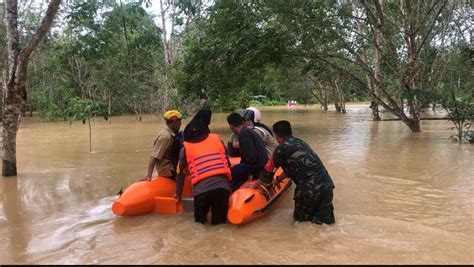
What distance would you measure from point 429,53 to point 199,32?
1114cm

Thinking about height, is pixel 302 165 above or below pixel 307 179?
above

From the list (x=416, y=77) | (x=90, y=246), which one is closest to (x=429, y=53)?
(x=416, y=77)

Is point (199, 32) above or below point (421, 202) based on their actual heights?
above

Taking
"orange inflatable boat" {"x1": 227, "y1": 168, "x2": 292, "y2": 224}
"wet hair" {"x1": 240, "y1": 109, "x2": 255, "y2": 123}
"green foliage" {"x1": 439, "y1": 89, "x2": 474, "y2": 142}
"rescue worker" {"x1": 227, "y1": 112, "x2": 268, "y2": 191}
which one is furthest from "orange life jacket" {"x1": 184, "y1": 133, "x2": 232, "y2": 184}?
"green foliage" {"x1": 439, "y1": 89, "x2": 474, "y2": 142}

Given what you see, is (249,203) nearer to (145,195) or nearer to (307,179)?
(307,179)

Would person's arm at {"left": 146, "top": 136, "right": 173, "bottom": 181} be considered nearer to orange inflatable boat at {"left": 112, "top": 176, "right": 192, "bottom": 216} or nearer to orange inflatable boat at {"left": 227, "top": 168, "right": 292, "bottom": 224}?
orange inflatable boat at {"left": 112, "top": 176, "right": 192, "bottom": 216}

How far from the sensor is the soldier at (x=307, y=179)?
5039mm

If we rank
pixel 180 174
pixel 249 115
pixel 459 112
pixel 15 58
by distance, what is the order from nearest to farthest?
pixel 180 174 < pixel 249 115 < pixel 15 58 < pixel 459 112

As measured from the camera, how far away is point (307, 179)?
16.6ft

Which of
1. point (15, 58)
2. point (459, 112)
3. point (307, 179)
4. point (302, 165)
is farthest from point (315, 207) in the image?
point (459, 112)

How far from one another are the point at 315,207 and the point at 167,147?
2070mm

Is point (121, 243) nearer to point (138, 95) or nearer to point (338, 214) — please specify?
point (338, 214)

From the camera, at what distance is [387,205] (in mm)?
6191

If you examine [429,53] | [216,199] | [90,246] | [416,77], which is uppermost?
[429,53]
